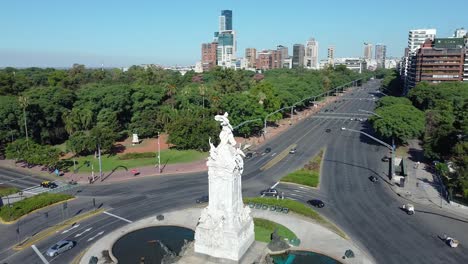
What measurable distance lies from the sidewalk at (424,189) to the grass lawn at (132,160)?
39.7 metres

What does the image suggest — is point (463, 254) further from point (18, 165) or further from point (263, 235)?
point (18, 165)

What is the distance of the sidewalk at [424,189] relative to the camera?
171 feet

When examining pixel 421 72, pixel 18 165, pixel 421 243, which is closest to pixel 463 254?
pixel 421 243

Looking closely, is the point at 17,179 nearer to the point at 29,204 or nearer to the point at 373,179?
the point at 29,204

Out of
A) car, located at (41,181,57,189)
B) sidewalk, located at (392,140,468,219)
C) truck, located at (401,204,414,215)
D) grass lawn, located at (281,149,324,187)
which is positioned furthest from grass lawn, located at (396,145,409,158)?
car, located at (41,181,57,189)

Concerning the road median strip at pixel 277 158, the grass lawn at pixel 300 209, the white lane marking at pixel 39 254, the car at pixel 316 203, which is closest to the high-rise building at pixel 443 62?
the road median strip at pixel 277 158

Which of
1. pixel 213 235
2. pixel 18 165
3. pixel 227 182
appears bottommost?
pixel 18 165

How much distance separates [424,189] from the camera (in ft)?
193

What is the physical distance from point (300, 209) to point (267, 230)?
23.9 ft

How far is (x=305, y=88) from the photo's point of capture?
495ft

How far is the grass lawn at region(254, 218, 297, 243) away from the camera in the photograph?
142 feet

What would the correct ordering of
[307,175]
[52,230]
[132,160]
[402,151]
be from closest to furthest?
1. [52,230]
2. [307,175]
3. [132,160]
4. [402,151]

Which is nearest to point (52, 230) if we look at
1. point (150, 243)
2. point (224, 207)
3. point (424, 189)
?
point (150, 243)

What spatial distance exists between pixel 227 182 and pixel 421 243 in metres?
26.7
